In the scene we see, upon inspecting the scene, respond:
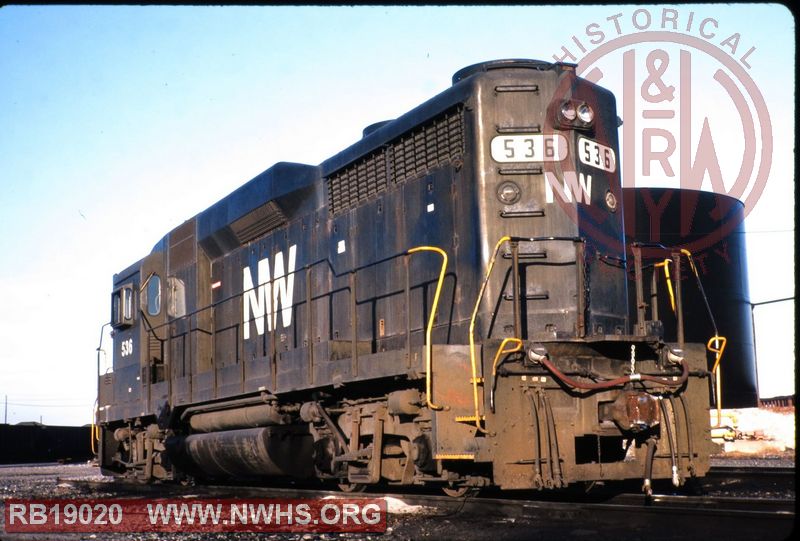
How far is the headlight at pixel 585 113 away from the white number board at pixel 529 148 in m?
0.26

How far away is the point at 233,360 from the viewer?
1209cm

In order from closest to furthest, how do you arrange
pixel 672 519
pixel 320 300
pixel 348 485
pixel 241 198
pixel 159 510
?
pixel 672 519, pixel 159 510, pixel 348 485, pixel 320 300, pixel 241 198

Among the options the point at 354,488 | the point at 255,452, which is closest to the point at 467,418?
the point at 354,488

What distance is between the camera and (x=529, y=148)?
323 inches

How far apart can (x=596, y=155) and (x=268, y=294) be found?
477 centimetres

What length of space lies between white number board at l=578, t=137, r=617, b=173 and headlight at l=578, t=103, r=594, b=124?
18 cm

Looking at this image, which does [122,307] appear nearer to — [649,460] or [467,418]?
[467,418]

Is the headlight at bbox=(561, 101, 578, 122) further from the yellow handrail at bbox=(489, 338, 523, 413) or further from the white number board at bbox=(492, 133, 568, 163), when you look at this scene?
the yellow handrail at bbox=(489, 338, 523, 413)

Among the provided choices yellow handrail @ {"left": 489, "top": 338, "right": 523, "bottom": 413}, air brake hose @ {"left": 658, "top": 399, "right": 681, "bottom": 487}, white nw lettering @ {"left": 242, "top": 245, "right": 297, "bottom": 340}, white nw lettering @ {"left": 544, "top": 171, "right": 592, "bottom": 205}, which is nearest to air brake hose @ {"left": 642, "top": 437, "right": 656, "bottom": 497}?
air brake hose @ {"left": 658, "top": 399, "right": 681, "bottom": 487}

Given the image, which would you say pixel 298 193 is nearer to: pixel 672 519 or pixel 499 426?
pixel 499 426

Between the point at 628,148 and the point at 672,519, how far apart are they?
13.0 ft

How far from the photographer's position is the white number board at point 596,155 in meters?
8.30

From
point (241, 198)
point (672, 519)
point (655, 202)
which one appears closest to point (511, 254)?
point (672, 519)

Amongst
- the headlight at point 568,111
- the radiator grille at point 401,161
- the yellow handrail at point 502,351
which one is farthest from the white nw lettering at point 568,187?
the yellow handrail at point 502,351
